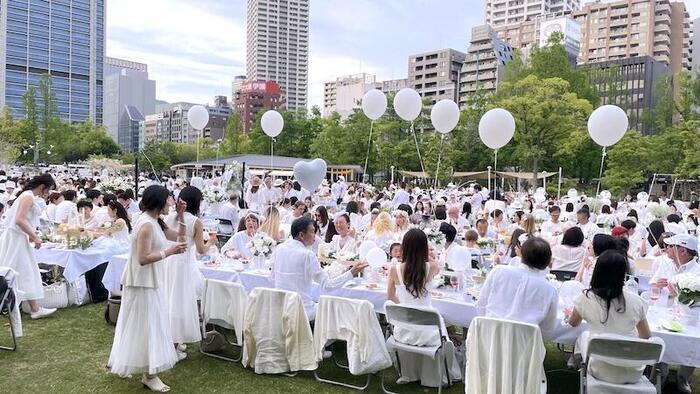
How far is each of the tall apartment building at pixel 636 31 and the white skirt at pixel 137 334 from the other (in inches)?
3856

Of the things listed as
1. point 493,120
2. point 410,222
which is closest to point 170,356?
point 410,222

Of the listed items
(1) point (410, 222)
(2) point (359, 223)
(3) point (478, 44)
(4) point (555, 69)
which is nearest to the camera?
(1) point (410, 222)

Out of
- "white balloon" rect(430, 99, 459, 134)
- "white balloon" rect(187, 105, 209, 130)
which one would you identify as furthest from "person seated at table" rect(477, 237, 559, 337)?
"white balloon" rect(187, 105, 209, 130)

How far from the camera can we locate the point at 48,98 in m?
55.5

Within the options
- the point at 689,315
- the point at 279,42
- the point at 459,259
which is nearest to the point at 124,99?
the point at 279,42

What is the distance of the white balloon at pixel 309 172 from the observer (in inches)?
435

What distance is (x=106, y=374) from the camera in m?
4.64

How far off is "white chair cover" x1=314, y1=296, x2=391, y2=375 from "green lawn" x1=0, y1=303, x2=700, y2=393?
370 millimetres

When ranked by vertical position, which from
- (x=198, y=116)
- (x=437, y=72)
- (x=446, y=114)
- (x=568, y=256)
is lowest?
(x=568, y=256)

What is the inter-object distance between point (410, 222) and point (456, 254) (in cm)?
333

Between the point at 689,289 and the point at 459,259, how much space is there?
2.19m

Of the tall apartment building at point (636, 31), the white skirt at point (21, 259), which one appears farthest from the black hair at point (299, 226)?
the tall apartment building at point (636, 31)

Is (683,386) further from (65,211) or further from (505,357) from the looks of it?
(65,211)

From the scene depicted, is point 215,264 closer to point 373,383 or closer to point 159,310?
point 159,310
